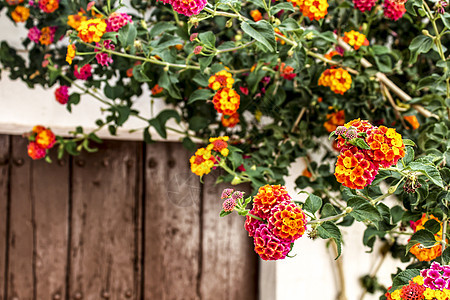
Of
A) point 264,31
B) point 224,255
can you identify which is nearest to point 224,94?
point 264,31

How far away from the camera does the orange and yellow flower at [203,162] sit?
945mm

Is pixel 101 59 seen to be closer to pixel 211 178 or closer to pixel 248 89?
pixel 248 89

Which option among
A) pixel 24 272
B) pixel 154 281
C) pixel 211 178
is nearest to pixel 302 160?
pixel 211 178

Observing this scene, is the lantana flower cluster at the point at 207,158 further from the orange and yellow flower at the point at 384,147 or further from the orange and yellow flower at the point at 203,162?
the orange and yellow flower at the point at 384,147

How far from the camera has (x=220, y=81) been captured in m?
0.99

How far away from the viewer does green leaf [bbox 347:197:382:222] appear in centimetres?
72

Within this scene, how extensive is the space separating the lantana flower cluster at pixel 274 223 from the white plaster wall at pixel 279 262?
71 centimetres

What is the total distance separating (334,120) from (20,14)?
0.86 m

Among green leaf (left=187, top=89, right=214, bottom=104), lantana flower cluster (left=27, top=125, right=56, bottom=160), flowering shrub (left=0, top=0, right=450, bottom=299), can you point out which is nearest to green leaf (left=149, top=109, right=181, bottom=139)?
flowering shrub (left=0, top=0, right=450, bottom=299)

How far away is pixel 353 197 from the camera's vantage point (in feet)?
2.43

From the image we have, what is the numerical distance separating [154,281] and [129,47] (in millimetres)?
790

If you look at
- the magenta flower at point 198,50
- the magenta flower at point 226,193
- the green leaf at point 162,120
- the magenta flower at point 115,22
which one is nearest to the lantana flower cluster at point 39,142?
the green leaf at point 162,120

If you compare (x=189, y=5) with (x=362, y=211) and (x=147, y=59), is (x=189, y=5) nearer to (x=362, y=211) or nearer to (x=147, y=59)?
(x=147, y=59)

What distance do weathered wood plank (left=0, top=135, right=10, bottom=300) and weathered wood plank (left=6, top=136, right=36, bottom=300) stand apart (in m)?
0.01
